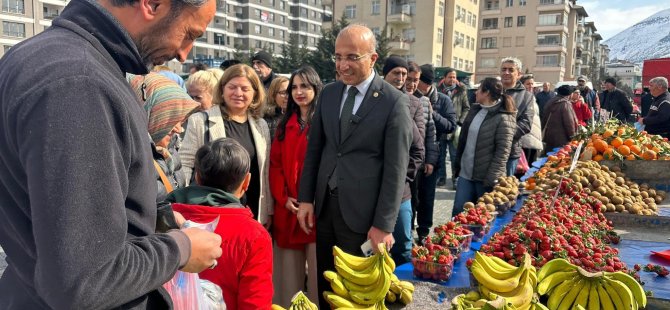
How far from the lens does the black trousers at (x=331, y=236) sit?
10.3ft

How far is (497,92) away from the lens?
4.91 m

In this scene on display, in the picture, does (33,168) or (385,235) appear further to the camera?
(385,235)

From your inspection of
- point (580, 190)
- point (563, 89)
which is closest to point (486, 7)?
point (563, 89)

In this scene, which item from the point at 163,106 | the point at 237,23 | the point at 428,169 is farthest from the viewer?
the point at 237,23

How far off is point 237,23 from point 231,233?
70.1m

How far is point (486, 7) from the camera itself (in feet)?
196

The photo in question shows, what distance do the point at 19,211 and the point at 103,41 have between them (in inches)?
17.0

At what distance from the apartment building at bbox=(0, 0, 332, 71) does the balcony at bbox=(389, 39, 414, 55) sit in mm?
11880

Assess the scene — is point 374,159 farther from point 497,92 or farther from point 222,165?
point 497,92

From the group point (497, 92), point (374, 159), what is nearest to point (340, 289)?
point (374, 159)

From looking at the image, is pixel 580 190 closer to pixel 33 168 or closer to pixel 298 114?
pixel 298 114

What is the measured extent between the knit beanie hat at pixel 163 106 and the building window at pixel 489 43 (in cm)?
6124

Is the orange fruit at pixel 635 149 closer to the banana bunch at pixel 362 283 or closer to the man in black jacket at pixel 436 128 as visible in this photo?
the man in black jacket at pixel 436 128

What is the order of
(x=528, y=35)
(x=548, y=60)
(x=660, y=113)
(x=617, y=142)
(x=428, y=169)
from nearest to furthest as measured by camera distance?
1. (x=617, y=142)
2. (x=428, y=169)
3. (x=660, y=113)
4. (x=548, y=60)
5. (x=528, y=35)
